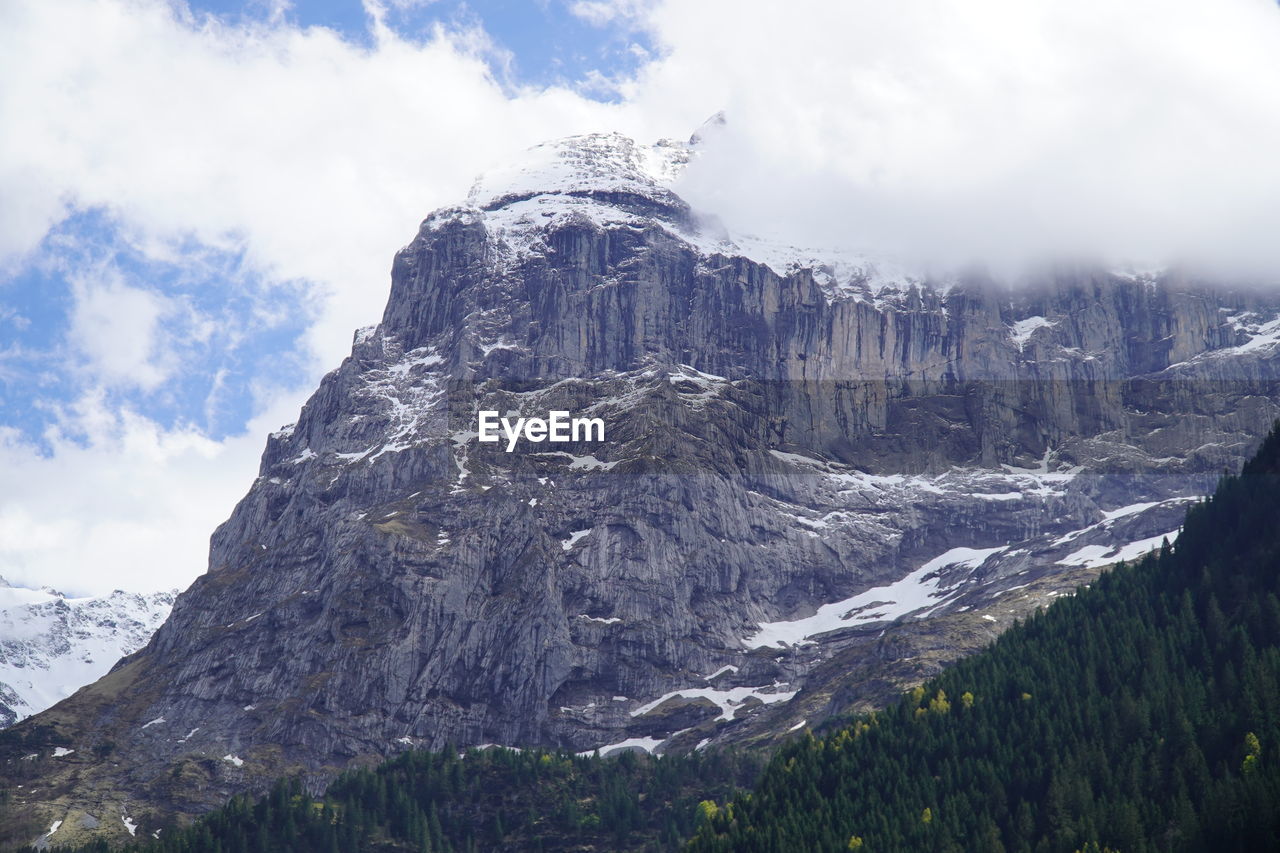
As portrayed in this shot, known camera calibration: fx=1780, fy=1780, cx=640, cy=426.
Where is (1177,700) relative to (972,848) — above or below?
above

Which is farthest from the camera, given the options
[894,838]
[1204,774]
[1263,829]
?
[894,838]

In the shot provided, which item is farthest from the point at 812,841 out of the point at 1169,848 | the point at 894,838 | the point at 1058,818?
the point at 1169,848

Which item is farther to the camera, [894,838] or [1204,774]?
[894,838]

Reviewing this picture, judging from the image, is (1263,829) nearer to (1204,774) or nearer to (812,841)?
(1204,774)

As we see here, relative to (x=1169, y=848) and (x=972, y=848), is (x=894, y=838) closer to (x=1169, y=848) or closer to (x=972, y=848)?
(x=972, y=848)

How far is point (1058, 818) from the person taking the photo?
188 metres

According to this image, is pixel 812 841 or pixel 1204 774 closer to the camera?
pixel 1204 774

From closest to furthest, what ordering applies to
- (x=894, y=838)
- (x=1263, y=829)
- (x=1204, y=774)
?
(x=1263, y=829)
(x=1204, y=774)
(x=894, y=838)

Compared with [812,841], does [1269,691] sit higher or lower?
higher

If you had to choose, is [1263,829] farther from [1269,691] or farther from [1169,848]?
[1269,691]

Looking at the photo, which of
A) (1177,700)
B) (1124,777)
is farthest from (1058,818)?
(1177,700)

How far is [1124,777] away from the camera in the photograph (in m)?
190

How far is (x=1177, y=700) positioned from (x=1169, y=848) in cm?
2729

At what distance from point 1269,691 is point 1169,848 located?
Result: 1021 inches
